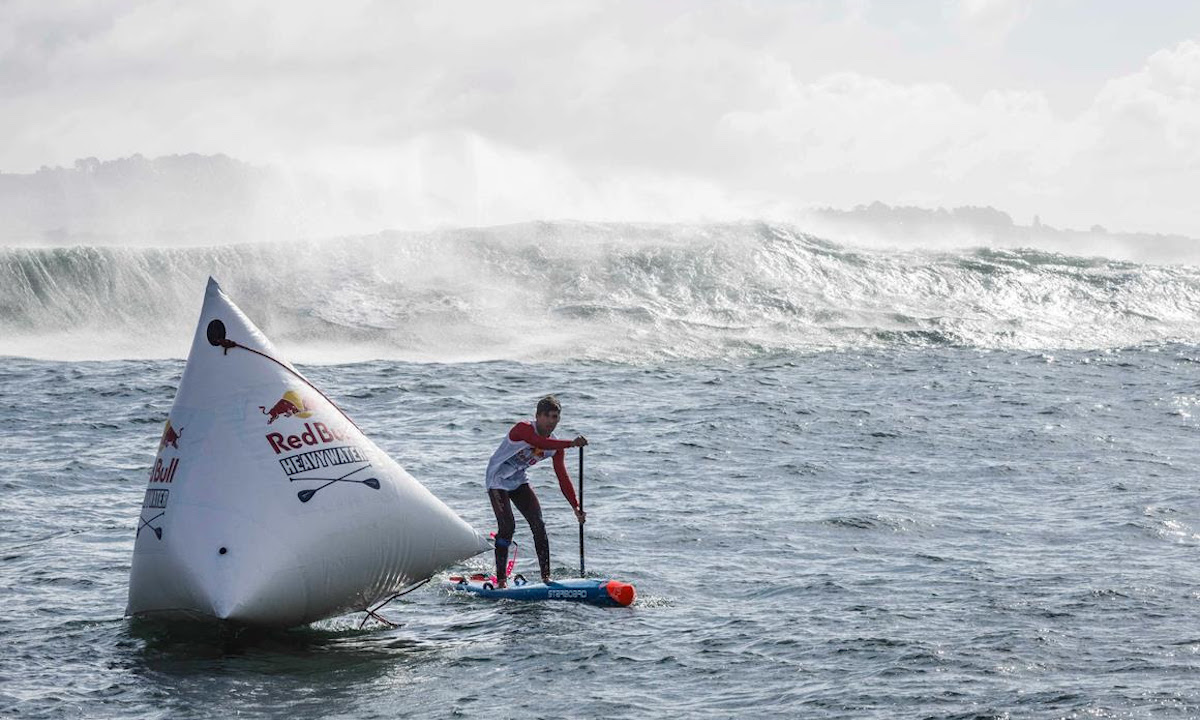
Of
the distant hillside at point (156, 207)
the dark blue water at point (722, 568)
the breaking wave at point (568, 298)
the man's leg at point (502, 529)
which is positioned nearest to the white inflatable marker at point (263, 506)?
the dark blue water at point (722, 568)

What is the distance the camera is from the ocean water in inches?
432

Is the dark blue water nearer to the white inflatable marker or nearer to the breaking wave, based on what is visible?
the white inflatable marker

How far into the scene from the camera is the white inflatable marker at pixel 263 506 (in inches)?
451

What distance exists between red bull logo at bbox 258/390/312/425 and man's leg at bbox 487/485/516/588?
2.56 meters

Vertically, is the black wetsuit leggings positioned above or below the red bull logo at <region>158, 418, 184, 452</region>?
below

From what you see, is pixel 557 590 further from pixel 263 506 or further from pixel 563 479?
pixel 263 506

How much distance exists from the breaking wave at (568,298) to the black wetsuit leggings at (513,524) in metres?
19.4

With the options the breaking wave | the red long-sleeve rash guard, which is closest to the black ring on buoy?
the red long-sleeve rash guard

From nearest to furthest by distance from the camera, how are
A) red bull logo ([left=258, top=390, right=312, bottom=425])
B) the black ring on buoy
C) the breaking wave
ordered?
red bull logo ([left=258, top=390, right=312, bottom=425]) → the black ring on buoy → the breaking wave

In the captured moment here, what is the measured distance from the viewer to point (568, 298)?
40.0 metres

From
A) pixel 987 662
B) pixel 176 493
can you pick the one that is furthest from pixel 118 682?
pixel 987 662

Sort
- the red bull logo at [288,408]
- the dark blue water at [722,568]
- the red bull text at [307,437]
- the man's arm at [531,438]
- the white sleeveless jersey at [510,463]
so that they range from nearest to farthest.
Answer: the dark blue water at [722,568] < the red bull text at [307,437] < the red bull logo at [288,408] < the man's arm at [531,438] < the white sleeveless jersey at [510,463]

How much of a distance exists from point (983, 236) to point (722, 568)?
46743mm

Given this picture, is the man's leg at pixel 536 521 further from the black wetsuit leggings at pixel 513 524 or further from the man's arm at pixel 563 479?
the man's arm at pixel 563 479
